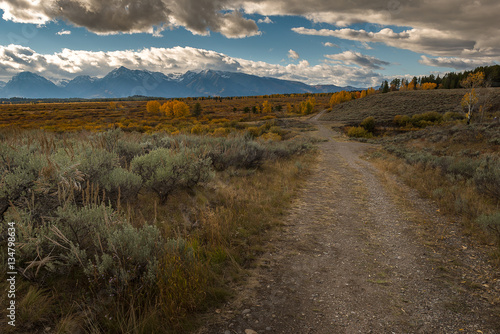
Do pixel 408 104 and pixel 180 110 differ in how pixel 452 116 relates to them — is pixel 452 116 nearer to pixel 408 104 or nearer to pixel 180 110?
pixel 408 104

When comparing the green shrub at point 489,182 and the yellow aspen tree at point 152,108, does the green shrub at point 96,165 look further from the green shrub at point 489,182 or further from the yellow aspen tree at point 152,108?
the yellow aspen tree at point 152,108

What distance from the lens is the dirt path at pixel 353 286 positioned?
308 centimetres

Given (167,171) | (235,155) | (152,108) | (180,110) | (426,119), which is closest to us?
(167,171)

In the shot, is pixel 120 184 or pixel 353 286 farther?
pixel 120 184

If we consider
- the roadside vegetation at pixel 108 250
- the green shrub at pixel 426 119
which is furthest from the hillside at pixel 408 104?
the roadside vegetation at pixel 108 250

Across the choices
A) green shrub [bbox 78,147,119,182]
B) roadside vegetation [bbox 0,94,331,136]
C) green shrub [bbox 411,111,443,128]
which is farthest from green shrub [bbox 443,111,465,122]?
green shrub [bbox 78,147,119,182]

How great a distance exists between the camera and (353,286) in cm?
387

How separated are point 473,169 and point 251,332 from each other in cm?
1243

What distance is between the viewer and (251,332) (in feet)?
9.41

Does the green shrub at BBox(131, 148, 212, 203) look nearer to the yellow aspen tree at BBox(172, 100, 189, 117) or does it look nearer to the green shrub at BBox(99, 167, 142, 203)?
the green shrub at BBox(99, 167, 142, 203)

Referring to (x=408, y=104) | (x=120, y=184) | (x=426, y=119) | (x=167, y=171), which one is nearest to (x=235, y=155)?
(x=167, y=171)

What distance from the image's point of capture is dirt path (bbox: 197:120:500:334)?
10.1 feet

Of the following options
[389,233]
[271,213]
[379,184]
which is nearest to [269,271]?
[271,213]

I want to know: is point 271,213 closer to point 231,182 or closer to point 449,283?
point 231,182
